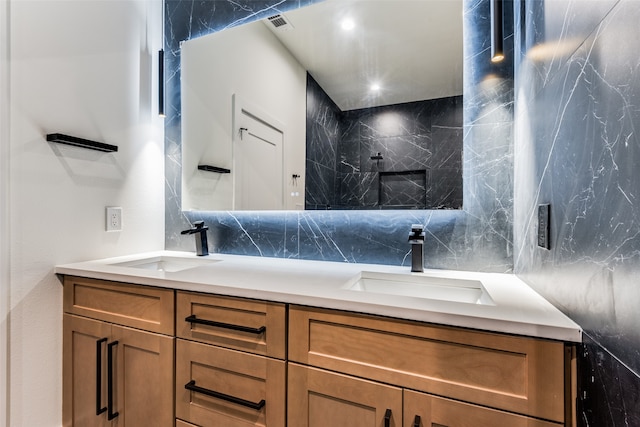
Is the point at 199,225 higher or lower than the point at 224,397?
higher

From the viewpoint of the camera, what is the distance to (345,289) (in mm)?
1008

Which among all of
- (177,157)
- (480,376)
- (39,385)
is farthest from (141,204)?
(480,376)

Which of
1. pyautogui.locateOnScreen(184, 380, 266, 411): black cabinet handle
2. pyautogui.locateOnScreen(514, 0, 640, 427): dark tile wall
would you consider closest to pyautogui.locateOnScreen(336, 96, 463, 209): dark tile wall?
pyautogui.locateOnScreen(514, 0, 640, 427): dark tile wall

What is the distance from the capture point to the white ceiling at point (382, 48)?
137 cm

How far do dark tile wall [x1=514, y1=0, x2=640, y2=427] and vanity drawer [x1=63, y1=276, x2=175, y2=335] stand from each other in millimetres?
1198

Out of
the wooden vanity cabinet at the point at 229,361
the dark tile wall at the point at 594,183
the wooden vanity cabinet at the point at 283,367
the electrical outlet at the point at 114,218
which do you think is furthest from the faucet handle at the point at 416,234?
the electrical outlet at the point at 114,218

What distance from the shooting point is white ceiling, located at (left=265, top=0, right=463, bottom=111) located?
4.48 feet

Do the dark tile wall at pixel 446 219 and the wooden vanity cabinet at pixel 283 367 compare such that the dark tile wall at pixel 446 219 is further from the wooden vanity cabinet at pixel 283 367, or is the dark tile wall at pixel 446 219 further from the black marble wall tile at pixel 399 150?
the wooden vanity cabinet at pixel 283 367

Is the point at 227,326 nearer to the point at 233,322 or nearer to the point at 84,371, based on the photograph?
the point at 233,322

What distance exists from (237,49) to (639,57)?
1743 millimetres

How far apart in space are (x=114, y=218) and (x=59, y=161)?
37 centimetres

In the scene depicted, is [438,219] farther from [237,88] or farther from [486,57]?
[237,88]

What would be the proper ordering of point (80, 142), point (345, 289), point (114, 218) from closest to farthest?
point (345, 289) < point (80, 142) < point (114, 218)

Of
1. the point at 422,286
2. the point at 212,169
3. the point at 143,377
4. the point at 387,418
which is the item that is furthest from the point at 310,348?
the point at 212,169
